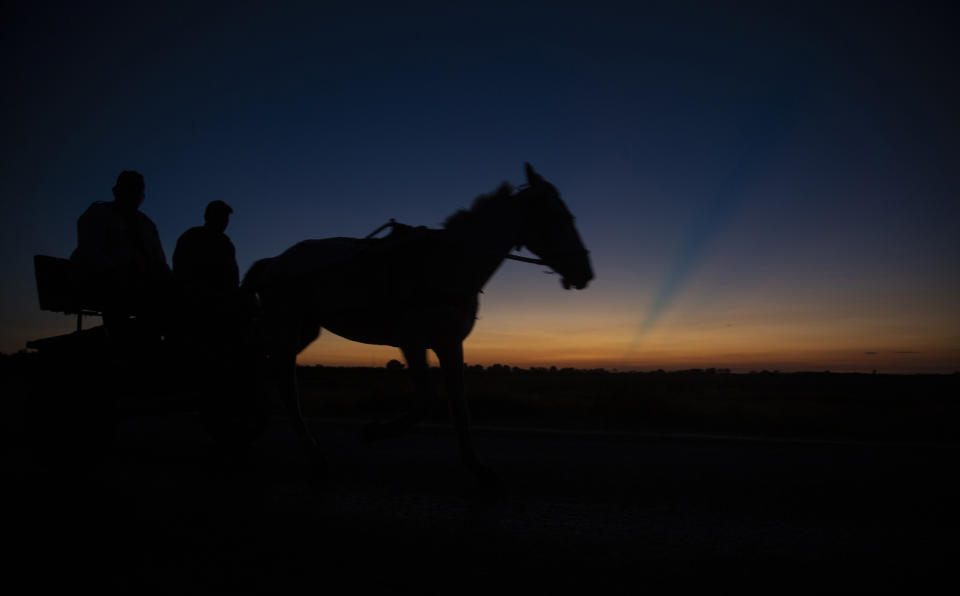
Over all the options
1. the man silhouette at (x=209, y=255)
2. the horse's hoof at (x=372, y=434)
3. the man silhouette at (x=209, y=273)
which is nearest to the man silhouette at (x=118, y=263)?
the man silhouette at (x=209, y=273)

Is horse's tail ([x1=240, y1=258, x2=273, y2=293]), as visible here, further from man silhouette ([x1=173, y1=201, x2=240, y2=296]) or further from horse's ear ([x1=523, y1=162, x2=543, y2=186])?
horse's ear ([x1=523, y1=162, x2=543, y2=186])

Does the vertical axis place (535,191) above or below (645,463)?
above

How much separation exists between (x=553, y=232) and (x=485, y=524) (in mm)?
2514

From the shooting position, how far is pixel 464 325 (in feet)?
13.8

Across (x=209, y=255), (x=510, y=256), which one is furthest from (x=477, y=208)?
(x=209, y=255)

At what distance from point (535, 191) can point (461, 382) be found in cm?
180

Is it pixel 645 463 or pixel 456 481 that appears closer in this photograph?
pixel 456 481

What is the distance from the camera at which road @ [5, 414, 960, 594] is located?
2131 millimetres

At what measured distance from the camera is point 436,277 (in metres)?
4.09

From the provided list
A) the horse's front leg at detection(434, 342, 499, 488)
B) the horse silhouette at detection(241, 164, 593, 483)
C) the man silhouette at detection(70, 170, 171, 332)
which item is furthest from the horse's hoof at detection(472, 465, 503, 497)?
the man silhouette at detection(70, 170, 171, 332)

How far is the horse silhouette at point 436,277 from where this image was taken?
13.4 ft

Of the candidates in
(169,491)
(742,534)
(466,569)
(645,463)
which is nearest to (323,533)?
(466,569)

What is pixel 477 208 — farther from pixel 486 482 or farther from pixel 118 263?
pixel 118 263

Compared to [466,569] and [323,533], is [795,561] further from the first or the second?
[323,533]
